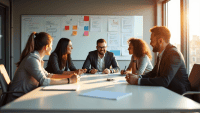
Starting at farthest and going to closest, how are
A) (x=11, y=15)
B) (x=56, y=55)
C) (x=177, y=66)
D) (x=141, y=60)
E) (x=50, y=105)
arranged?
(x=11, y=15)
(x=56, y=55)
(x=141, y=60)
(x=177, y=66)
(x=50, y=105)

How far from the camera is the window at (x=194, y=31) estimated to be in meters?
3.00

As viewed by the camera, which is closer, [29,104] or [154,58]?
[29,104]

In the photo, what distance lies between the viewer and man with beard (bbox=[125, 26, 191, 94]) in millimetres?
1690

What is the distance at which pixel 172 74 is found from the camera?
1.71 meters

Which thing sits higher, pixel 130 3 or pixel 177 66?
pixel 130 3

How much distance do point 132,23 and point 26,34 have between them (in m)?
2.80

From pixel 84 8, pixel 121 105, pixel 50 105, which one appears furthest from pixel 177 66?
pixel 84 8

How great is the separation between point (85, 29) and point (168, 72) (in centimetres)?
332

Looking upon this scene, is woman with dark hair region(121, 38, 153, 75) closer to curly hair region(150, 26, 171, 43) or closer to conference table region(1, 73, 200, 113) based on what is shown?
curly hair region(150, 26, 171, 43)

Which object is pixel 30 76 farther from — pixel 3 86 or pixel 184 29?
pixel 184 29

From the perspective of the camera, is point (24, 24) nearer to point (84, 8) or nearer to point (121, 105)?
point (84, 8)

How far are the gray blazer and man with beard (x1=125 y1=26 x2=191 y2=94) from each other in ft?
2.79

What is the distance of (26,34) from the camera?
4742mm

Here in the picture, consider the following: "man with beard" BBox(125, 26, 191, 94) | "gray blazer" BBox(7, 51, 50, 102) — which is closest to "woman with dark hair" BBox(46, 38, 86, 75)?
"gray blazer" BBox(7, 51, 50, 102)
